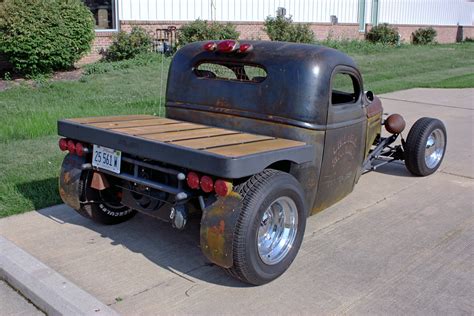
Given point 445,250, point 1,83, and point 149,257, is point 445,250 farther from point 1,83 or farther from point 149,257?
point 1,83

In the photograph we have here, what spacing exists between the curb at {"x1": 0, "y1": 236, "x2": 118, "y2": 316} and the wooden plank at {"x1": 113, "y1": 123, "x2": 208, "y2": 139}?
111 centimetres

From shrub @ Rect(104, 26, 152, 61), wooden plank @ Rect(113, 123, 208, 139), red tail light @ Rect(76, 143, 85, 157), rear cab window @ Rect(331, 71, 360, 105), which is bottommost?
red tail light @ Rect(76, 143, 85, 157)

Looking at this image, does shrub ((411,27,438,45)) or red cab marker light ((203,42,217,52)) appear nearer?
red cab marker light ((203,42,217,52))

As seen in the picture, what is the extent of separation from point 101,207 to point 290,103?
5.89 feet

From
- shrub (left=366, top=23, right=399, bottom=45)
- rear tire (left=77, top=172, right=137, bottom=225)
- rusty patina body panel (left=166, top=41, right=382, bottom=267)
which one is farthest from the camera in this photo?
shrub (left=366, top=23, right=399, bottom=45)

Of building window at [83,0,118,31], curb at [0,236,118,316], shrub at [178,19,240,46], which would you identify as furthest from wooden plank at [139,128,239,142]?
building window at [83,0,118,31]

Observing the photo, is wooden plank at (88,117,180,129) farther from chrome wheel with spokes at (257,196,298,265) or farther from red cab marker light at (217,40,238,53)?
chrome wheel with spokes at (257,196,298,265)


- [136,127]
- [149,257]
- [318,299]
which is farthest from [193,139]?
[318,299]

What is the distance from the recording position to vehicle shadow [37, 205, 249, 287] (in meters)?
4.00

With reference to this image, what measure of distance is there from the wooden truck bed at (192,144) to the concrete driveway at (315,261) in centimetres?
85

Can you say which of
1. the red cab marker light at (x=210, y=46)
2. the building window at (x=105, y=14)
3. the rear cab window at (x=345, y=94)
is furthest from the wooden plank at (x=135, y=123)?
the building window at (x=105, y=14)

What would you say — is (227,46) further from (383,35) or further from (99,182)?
(383,35)

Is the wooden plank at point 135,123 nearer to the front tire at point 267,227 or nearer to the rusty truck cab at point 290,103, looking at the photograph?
the rusty truck cab at point 290,103

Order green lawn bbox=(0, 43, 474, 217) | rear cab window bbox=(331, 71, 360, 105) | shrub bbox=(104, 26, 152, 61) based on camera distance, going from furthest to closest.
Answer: shrub bbox=(104, 26, 152, 61) → green lawn bbox=(0, 43, 474, 217) → rear cab window bbox=(331, 71, 360, 105)
